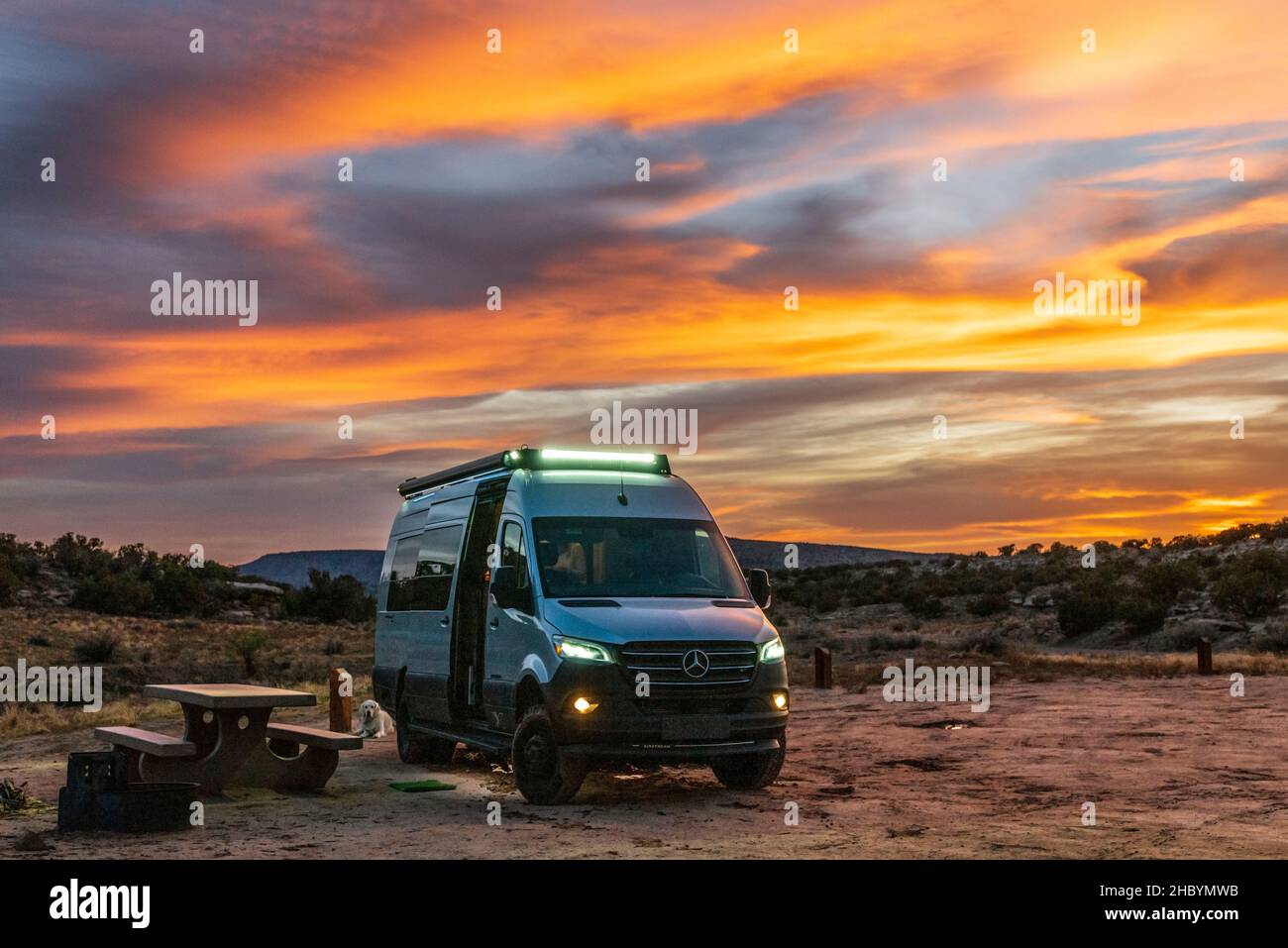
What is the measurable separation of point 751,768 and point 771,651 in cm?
134

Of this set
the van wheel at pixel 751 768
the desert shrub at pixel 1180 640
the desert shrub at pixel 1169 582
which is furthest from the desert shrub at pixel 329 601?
the van wheel at pixel 751 768

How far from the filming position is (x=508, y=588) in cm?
1242

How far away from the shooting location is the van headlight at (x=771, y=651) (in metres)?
12.0

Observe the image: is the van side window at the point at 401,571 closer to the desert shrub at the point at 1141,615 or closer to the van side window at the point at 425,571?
the van side window at the point at 425,571

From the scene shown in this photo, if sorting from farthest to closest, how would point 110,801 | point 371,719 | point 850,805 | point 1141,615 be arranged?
point 1141,615, point 371,719, point 850,805, point 110,801

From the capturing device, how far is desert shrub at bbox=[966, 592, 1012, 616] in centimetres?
5658

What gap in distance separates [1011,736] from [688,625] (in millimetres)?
7150

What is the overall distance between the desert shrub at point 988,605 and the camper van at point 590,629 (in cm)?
4460

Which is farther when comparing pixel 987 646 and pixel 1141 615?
pixel 1141 615

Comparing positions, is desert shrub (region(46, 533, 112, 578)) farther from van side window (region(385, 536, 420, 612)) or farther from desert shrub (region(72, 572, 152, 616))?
van side window (region(385, 536, 420, 612))

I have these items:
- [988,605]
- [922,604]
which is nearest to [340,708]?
[988,605]

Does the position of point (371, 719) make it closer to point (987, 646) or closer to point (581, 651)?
point (581, 651)

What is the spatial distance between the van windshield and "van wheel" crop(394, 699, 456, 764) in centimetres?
387

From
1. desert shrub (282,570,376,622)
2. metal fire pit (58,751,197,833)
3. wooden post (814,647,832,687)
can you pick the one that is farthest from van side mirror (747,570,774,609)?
desert shrub (282,570,376,622)
